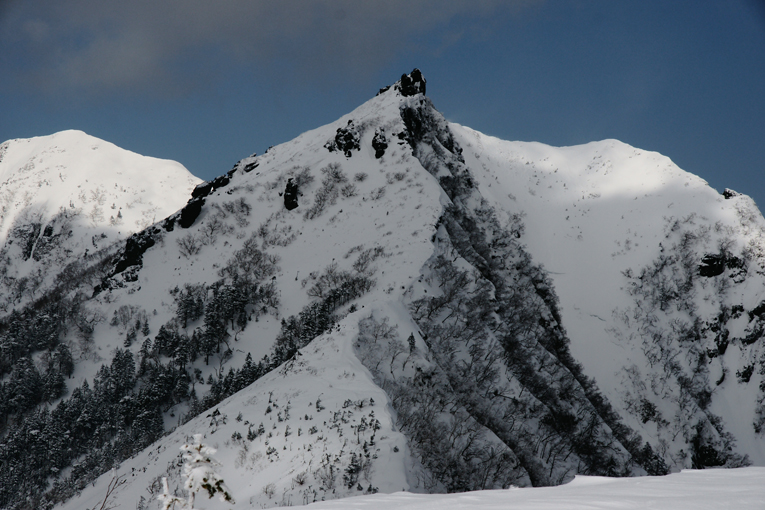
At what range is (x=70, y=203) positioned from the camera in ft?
513

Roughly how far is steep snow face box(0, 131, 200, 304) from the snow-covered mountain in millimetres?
70099

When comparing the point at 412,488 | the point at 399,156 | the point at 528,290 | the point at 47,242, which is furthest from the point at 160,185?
the point at 412,488

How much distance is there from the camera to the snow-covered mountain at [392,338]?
2089cm

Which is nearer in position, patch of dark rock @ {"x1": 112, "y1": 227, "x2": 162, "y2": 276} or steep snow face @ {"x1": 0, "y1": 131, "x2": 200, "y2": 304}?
patch of dark rock @ {"x1": 112, "y1": 227, "x2": 162, "y2": 276}

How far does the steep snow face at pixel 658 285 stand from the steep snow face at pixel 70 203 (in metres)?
118

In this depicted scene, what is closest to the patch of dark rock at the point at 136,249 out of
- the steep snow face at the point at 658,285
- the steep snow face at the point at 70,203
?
the steep snow face at the point at 658,285

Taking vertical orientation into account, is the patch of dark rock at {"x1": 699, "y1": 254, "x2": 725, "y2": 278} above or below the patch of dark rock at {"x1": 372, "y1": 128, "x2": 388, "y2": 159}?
below

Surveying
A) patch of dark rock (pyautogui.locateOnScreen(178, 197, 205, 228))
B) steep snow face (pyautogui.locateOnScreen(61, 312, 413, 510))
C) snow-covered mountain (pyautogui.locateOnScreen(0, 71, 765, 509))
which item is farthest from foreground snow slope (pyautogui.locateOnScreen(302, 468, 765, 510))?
patch of dark rock (pyautogui.locateOnScreen(178, 197, 205, 228))

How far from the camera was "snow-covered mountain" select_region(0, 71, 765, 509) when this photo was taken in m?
20.9

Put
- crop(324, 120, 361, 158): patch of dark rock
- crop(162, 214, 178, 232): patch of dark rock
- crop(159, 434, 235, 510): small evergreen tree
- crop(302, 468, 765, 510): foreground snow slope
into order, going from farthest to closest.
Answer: crop(324, 120, 361, 158): patch of dark rock, crop(162, 214, 178, 232): patch of dark rock, crop(159, 434, 235, 510): small evergreen tree, crop(302, 468, 765, 510): foreground snow slope

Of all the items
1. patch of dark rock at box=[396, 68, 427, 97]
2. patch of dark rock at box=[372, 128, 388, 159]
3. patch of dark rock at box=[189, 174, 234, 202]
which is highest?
patch of dark rock at box=[396, 68, 427, 97]

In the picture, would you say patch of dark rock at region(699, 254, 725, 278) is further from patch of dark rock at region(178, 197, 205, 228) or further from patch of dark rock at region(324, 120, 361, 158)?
patch of dark rock at region(178, 197, 205, 228)

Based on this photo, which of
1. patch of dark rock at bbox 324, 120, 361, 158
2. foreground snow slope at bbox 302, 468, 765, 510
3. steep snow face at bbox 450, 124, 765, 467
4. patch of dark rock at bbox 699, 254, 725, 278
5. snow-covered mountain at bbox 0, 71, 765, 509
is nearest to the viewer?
foreground snow slope at bbox 302, 468, 765, 510

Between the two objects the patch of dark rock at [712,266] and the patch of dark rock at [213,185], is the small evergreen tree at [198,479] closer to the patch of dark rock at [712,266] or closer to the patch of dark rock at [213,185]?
the patch of dark rock at [213,185]
